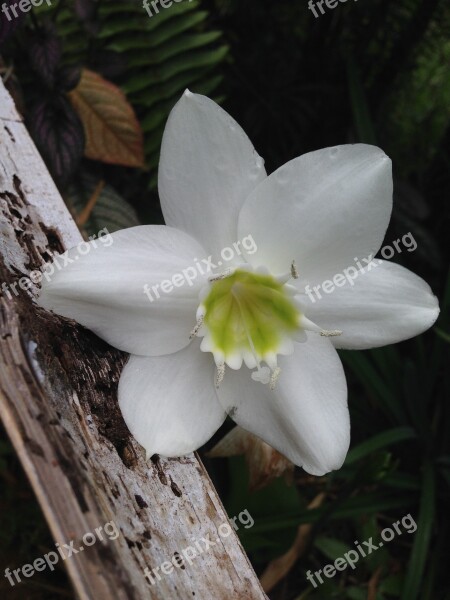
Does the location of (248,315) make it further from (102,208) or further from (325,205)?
(102,208)

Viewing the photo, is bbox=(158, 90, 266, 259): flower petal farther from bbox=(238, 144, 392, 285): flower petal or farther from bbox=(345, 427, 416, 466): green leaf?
bbox=(345, 427, 416, 466): green leaf

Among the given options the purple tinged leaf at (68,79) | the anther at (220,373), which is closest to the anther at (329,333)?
the anther at (220,373)

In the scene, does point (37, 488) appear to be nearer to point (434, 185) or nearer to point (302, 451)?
point (302, 451)

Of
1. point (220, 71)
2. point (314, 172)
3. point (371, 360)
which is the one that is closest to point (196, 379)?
point (314, 172)

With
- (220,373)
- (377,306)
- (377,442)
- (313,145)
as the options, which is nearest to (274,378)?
(220,373)

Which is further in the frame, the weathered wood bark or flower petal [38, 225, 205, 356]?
flower petal [38, 225, 205, 356]

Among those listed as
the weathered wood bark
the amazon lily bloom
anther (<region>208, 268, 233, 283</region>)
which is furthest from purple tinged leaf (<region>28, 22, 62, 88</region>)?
anther (<region>208, 268, 233, 283</region>)
